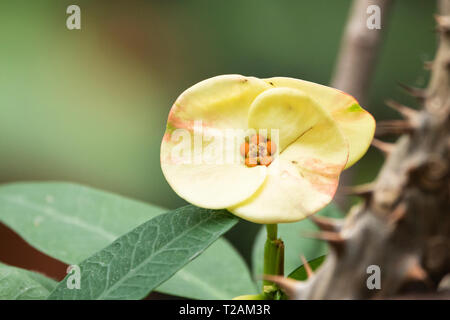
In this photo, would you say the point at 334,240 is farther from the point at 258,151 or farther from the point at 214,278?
the point at 214,278

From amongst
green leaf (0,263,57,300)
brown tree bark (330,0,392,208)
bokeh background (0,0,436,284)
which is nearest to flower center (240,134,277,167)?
green leaf (0,263,57,300)

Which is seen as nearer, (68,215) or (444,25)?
(444,25)

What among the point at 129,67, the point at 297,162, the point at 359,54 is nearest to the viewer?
the point at 297,162

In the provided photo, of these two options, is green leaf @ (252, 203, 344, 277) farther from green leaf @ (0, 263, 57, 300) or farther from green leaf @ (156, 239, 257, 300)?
green leaf @ (0, 263, 57, 300)

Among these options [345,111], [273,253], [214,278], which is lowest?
[214,278]

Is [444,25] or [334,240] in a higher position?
[444,25]

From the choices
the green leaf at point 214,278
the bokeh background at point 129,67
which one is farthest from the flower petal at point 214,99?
the bokeh background at point 129,67

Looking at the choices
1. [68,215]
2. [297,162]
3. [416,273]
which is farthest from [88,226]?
[416,273]
